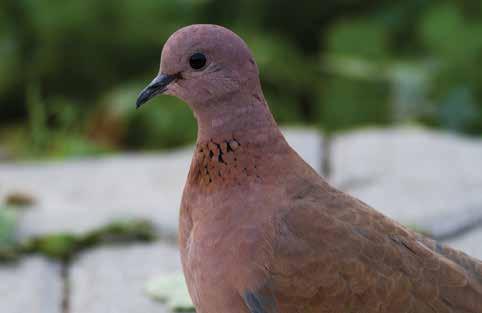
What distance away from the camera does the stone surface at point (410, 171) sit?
11.6ft

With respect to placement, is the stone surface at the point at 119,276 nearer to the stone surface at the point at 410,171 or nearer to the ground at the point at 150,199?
the ground at the point at 150,199

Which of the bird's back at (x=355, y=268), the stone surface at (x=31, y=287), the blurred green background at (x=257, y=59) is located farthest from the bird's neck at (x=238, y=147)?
the blurred green background at (x=257, y=59)

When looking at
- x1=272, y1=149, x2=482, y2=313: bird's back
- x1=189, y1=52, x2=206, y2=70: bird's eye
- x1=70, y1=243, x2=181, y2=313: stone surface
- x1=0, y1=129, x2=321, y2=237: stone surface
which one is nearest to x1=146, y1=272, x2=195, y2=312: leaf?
x1=70, y1=243, x2=181, y2=313: stone surface

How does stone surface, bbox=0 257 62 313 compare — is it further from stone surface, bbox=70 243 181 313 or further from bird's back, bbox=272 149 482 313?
bird's back, bbox=272 149 482 313

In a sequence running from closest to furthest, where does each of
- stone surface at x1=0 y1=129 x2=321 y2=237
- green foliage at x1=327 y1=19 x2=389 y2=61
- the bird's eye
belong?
the bird's eye < stone surface at x1=0 y1=129 x2=321 y2=237 < green foliage at x1=327 y1=19 x2=389 y2=61

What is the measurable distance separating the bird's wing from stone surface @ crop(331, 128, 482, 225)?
118 centimetres

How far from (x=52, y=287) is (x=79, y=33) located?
227 cm

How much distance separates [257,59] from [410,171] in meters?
1.23

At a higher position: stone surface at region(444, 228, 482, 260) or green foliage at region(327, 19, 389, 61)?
green foliage at region(327, 19, 389, 61)

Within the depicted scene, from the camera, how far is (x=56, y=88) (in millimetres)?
5129

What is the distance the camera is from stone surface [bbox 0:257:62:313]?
2.89 metres

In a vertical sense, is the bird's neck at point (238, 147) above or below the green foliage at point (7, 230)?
above

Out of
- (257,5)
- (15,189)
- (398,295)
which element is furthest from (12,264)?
(257,5)

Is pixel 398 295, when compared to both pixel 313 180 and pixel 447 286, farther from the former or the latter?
pixel 313 180
